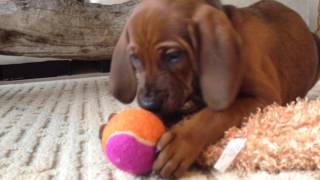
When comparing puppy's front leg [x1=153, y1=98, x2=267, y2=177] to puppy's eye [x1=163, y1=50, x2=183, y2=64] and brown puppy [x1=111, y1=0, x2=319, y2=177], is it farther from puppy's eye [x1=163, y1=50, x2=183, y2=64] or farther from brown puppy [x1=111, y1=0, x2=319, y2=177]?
puppy's eye [x1=163, y1=50, x2=183, y2=64]

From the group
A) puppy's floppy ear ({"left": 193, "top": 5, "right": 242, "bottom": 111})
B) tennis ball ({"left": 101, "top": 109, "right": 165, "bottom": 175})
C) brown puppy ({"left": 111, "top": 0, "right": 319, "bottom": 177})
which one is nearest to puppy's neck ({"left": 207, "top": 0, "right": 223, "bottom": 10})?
brown puppy ({"left": 111, "top": 0, "right": 319, "bottom": 177})

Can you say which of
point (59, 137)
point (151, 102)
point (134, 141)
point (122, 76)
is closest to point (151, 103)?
point (151, 102)

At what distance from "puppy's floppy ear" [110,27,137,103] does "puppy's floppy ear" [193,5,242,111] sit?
0.20 metres

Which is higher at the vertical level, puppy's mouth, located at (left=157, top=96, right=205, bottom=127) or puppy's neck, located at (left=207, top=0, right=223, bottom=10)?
puppy's neck, located at (left=207, top=0, right=223, bottom=10)

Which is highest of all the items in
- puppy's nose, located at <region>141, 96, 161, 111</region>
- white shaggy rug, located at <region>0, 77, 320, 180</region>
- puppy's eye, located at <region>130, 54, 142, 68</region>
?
puppy's eye, located at <region>130, 54, 142, 68</region>

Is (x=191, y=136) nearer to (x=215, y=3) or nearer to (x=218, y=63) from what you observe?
(x=218, y=63)

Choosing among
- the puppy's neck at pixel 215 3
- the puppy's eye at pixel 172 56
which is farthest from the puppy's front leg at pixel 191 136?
the puppy's neck at pixel 215 3

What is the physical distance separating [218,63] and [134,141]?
0.24 metres

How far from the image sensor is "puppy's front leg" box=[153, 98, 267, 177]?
828 mm

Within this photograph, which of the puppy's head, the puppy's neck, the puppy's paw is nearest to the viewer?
the puppy's paw

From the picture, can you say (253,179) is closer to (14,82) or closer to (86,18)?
(86,18)

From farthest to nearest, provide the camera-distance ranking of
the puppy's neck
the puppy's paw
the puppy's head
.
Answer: the puppy's neck → the puppy's head → the puppy's paw

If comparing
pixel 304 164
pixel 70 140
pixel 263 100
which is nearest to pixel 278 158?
pixel 304 164

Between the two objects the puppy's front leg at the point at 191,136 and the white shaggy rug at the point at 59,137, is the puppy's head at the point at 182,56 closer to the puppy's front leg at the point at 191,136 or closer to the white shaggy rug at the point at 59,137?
the puppy's front leg at the point at 191,136
